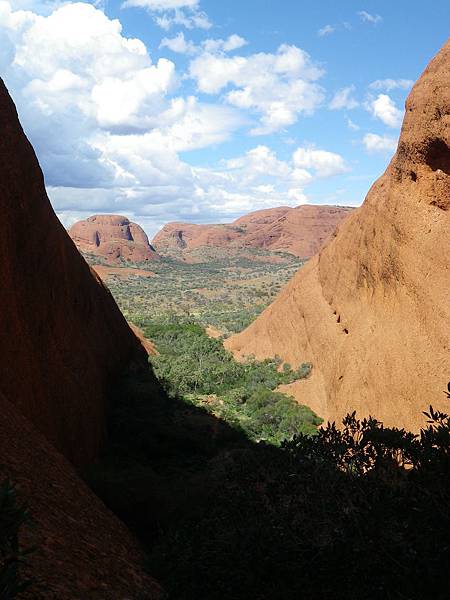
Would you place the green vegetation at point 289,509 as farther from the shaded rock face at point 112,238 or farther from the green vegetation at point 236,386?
the shaded rock face at point 112,238

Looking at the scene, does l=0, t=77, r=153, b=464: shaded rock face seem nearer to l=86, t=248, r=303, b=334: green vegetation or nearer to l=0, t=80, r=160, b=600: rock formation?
l=0, t=80, r=160, b=600: rock formation

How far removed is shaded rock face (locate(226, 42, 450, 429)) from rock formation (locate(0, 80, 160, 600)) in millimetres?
9047

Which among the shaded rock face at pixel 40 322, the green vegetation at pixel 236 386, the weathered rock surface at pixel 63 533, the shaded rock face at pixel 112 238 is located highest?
the shaded rock face at pixel 112 238

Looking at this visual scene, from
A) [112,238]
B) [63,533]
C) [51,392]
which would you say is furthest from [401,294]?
[112,238]

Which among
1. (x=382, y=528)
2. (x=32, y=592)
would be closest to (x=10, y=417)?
(x=32, y=592)

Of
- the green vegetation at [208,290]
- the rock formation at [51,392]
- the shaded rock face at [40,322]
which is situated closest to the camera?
the rock formation at [51,392]

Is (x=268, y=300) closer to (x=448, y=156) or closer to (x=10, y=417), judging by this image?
(x=448, y=156)

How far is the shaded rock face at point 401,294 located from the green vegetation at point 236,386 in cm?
129

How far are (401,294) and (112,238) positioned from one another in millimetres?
142699

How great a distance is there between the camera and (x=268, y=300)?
184ft

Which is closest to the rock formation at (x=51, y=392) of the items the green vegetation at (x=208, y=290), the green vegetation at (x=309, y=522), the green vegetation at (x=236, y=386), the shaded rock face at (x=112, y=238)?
the green vegetation at (x=309, y=522)

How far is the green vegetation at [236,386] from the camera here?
17.1 metres

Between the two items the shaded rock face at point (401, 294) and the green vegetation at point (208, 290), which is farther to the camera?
the green vegetation at point (208, 290)

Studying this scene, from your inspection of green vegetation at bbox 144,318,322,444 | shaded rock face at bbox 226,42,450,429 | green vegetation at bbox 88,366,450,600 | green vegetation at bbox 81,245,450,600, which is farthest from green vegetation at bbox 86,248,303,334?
green vegetation at bbox 88,366,450,600
